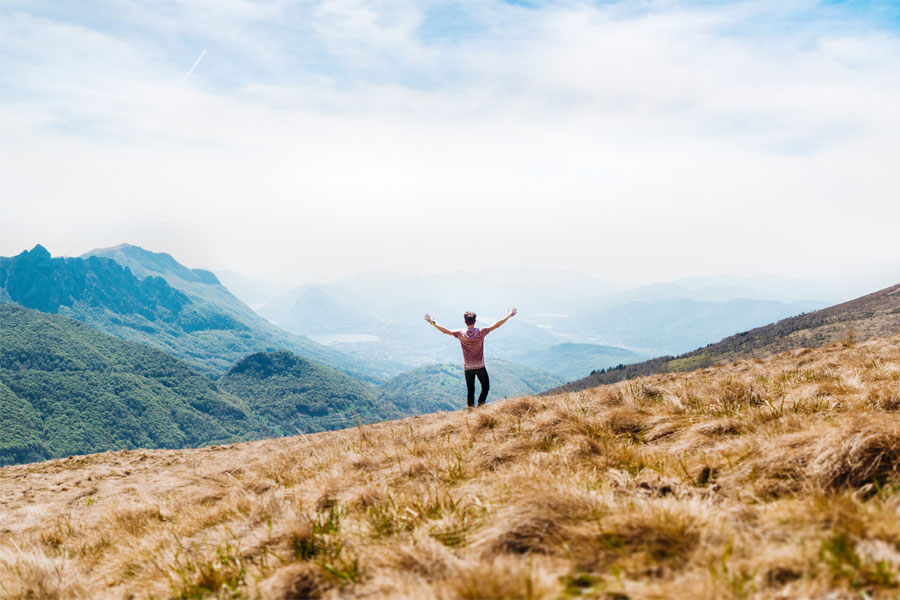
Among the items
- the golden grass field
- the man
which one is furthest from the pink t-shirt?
the golden grass field

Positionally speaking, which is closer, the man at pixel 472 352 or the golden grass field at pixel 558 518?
the golden grass field at pixel 558 518

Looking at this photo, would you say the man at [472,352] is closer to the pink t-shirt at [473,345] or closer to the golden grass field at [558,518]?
the pink t-shirt at [473,345]

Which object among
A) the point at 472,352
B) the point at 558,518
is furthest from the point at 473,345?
the point at 558,518

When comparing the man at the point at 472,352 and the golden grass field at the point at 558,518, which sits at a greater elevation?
the man at the point at 472,352

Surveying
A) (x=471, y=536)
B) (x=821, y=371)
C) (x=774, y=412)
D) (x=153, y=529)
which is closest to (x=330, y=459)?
(x=153, y=529)

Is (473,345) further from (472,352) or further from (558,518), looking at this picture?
(558,518)

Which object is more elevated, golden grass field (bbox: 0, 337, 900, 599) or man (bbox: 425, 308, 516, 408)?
man (bbox: 425, 308, 516, 408)

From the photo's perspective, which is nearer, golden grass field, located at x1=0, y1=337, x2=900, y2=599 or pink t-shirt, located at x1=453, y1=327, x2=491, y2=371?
golden grass field, located at x1=0, y1=337, x2=900, y2=599

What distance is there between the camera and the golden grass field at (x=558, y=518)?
8.90ft

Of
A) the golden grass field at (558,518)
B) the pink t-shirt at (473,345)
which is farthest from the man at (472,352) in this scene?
the golden grass field at (558,518)

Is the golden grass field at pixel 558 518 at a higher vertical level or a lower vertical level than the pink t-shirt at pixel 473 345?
lower

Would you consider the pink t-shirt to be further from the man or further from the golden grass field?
the golden grass field

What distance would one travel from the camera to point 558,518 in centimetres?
355

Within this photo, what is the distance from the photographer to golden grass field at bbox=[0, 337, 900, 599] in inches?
107
